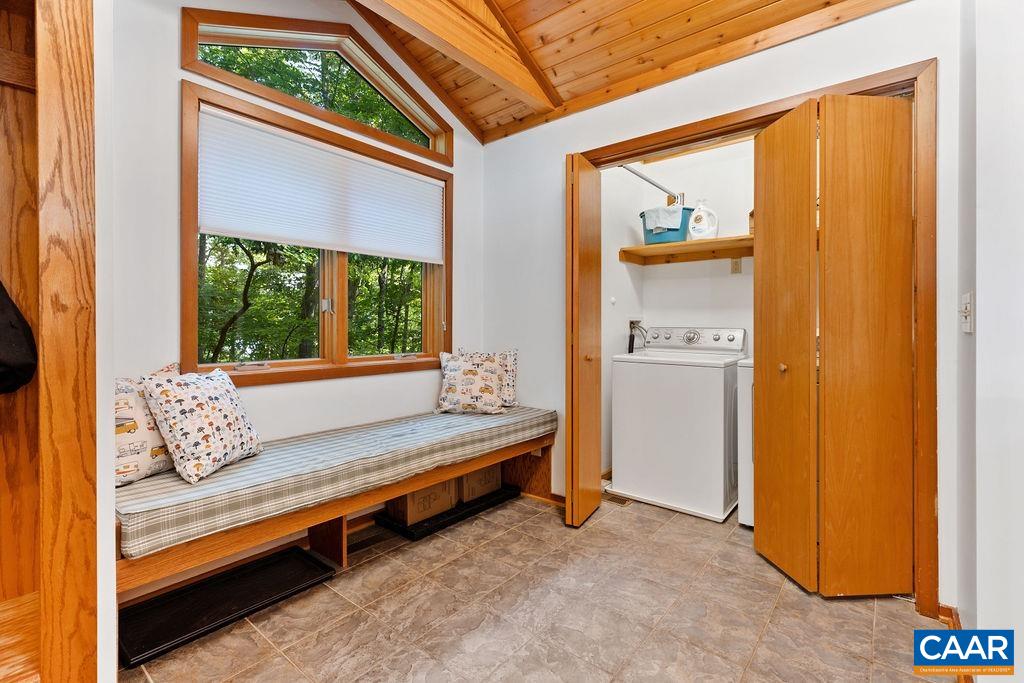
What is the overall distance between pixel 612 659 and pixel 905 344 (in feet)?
5.64

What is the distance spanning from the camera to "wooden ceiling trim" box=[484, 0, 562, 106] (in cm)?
246

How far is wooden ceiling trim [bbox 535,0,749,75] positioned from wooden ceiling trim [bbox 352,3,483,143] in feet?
2.55

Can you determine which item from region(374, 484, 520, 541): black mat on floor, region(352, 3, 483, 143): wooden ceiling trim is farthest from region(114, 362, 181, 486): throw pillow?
region(352, 3, 483, 143): wooden ceiling trim

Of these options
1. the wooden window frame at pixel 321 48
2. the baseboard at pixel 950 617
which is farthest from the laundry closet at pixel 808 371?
the wooden window frame at pixel 321 48

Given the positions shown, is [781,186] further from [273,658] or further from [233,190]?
[273,658]

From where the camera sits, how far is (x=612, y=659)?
1.60m

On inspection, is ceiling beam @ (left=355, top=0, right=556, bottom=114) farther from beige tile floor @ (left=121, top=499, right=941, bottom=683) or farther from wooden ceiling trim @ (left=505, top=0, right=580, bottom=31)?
beige tile floor @ (left=121, top=499, right=941, bottom=683)

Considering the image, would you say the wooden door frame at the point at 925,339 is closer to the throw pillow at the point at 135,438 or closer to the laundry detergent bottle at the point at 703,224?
the laundry detergent bottle at the point at 703,224

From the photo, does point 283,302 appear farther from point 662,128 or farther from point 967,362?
point 967,362

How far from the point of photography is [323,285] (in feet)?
8.55

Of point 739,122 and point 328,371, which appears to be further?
point 328,371

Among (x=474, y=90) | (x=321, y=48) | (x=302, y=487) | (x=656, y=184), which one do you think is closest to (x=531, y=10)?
(x=474, y=90)

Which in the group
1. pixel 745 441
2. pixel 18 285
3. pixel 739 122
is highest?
pixel 739 122

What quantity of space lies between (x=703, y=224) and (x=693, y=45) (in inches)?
46.6
